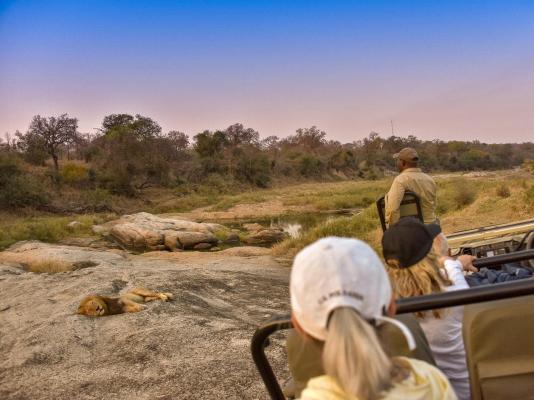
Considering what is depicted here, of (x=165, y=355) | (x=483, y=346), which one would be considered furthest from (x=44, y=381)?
(x=483, y=346)

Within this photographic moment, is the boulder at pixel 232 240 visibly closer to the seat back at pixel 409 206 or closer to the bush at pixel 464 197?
the bush at pixel 464 197

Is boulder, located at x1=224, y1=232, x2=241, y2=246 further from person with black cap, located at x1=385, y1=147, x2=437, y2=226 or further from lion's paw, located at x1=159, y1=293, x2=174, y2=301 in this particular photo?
person with black cap, located at x1=385, y1=147, x2=437, y2=226

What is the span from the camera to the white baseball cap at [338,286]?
41.0 inches

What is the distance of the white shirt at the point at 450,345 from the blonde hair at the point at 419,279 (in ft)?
0.13

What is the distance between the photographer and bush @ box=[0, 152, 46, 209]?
26.1 meters

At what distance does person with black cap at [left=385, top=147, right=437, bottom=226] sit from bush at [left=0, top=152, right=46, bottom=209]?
85.3ft

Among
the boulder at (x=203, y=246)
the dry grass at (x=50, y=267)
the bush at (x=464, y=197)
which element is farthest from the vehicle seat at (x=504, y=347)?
the bush at (x=464, y=197)

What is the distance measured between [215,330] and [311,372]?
389cm

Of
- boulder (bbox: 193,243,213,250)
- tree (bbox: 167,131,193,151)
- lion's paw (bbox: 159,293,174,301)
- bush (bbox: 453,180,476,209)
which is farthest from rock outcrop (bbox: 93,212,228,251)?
tree (bbox: 167,131,193,151)

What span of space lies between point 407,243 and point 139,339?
157 inches

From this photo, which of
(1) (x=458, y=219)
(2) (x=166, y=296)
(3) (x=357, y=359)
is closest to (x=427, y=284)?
(3) (x=357, y=359)

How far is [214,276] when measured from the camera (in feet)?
28.6

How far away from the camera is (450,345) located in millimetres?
1841

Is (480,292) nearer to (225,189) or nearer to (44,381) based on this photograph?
(44,381)
